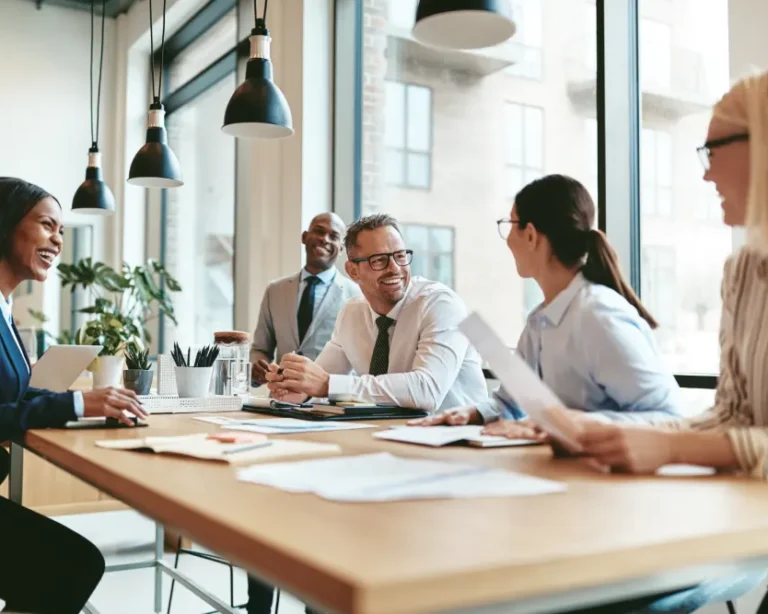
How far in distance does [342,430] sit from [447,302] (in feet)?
3.34

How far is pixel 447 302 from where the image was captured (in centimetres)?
281

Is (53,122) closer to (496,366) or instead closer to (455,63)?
(455,63)

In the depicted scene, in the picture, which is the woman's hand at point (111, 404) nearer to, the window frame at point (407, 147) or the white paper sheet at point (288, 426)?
the white paper sheet at point (288, 426)

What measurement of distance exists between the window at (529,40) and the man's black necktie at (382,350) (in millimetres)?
1659

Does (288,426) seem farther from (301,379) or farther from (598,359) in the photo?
(598,359)

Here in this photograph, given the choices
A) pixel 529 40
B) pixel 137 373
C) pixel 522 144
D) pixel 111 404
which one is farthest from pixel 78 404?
pixel 529 40

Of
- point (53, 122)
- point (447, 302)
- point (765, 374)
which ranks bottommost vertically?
point (765, 374)

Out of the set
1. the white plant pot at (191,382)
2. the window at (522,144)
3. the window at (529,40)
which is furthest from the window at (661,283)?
the white plant pot at (191,382)

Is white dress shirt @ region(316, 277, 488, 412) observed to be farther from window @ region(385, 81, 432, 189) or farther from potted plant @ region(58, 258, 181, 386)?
window @ region(385, 81, 432, 189)

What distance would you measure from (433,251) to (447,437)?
286 centimetres

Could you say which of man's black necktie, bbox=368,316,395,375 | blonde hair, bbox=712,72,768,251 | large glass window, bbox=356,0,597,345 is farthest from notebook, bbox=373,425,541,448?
large glass window, bbox=356,0,597,345

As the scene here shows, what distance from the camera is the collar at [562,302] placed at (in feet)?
6.53

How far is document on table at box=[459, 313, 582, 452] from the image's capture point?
123 centimetres

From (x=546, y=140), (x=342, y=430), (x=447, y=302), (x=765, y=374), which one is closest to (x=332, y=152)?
(x=546, y=140)
